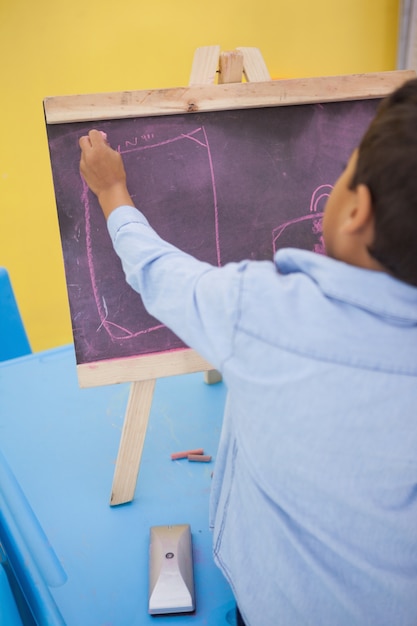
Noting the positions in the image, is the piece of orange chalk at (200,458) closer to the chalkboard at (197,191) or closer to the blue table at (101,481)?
the blue table at (101,481)

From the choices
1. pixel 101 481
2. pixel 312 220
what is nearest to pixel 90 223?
pixel 312 220

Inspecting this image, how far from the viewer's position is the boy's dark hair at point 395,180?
52 centimetres

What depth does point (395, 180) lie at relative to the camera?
20.7 inches

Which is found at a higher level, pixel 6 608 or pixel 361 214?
pixel 361 214

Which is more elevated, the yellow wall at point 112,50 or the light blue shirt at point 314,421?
the yellow wall at point 112,50

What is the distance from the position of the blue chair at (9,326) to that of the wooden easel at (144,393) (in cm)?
69

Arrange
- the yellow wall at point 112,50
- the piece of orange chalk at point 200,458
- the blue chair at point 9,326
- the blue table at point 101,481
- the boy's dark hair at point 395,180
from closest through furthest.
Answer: the boy's dark hair at point 395,180
the blue table at point 101,481
the piece of orange chalk at point 200,458
the blue chair at point 9,326
the yellow wall at point 112,50

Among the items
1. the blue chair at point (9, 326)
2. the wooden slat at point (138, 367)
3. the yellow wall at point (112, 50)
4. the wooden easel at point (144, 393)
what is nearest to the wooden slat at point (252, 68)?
the wooden easel at point (144, 393)

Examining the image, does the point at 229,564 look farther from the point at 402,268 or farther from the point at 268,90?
the point at 268,90

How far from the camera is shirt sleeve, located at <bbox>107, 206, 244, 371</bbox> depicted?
23.9 inches

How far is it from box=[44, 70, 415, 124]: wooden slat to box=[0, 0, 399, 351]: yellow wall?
1304mm

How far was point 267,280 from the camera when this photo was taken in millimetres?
593

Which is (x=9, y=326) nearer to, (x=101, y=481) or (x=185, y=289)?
(x=101, y=481)

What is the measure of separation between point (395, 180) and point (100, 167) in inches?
21.9
